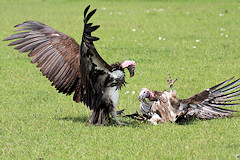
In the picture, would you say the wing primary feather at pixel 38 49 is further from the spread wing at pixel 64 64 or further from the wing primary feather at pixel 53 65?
the wing primary feather at pixel 53 65

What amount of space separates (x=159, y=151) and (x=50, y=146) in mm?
1551

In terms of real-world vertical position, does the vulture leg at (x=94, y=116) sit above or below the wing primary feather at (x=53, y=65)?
below

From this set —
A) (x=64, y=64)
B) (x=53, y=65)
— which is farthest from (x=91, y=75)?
(x=53, y=65)

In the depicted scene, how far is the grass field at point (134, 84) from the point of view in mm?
5625

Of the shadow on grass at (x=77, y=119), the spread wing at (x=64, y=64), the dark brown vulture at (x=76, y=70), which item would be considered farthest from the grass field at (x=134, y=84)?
the spread wing at (x=64, y=64)

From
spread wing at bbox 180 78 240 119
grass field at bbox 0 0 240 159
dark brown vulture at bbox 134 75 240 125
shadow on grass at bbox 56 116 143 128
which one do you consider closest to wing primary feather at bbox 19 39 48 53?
grass field at bbox 0 0 240 159

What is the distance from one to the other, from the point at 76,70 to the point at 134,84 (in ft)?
9.43

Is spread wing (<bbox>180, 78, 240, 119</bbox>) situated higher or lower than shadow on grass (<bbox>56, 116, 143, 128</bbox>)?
higher

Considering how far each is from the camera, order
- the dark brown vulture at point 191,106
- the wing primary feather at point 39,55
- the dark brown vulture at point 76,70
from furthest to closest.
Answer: the wing primary feather at point 39,55 → the dark brown vulture at point 191,106 → the dark brown vulture at point 76,70

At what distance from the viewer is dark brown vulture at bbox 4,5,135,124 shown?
6.23 metres

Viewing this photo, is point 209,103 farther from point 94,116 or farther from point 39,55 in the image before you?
point 39,55

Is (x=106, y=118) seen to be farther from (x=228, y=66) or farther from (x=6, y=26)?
(x=6, y=26)

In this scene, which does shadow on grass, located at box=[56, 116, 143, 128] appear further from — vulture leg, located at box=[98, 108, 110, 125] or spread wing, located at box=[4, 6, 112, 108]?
spread wing, located at box=[4, 6, 112, 108]

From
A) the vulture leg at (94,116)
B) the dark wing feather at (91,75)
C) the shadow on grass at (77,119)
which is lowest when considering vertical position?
the shadow on grass at (77,119)
